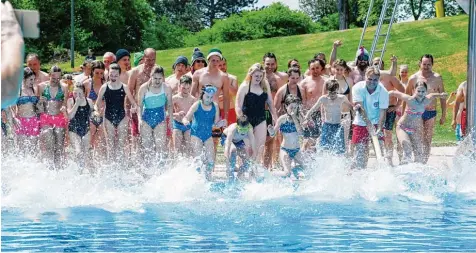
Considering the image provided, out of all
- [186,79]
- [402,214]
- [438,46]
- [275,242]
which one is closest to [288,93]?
[186,79]

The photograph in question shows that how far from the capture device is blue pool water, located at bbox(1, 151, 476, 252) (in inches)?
265

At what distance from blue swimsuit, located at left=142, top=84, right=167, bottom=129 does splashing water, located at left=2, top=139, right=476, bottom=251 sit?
1.98 ft

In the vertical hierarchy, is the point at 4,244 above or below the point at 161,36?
below

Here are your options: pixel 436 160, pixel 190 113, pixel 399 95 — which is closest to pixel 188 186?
pixel 190 113

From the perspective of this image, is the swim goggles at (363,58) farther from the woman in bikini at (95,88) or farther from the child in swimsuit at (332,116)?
the woman in bikini at (95,88)

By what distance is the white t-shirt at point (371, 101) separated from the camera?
11227mm

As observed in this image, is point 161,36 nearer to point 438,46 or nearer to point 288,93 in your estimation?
point 438,46

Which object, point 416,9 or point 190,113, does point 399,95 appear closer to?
point 190,113

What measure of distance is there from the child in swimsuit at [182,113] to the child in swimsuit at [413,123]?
2698 millimetres

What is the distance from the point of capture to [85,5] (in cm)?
4641

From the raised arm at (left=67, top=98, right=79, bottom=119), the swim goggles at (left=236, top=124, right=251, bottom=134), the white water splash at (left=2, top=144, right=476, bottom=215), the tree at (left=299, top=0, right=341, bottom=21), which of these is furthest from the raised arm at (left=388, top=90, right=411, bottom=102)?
the tree at (left=299, top=0, right=341, bottom=21)

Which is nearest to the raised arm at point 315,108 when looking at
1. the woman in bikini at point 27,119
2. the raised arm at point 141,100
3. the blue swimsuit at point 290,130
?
the blue swimsuit at point 290,130

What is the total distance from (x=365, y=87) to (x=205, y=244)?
513cm

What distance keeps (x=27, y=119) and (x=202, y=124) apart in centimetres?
235
